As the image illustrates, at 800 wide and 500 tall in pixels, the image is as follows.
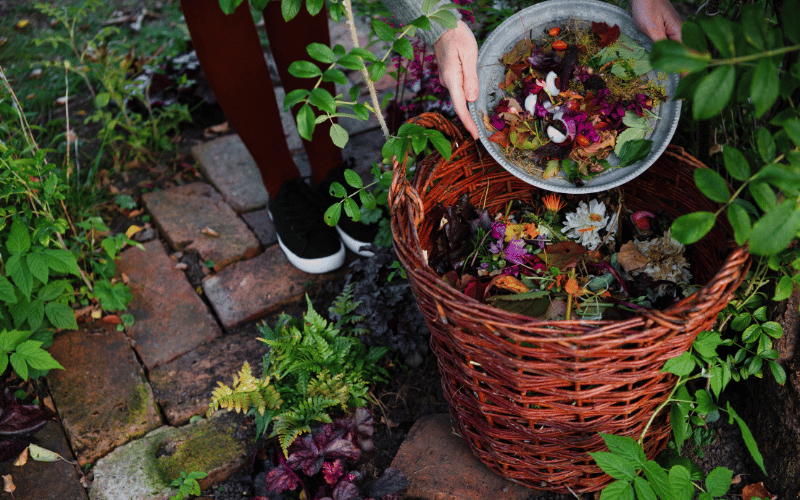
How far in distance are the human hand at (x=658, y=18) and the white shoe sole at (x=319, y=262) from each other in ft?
4.36

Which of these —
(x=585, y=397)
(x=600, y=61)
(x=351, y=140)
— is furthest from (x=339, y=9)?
(x=351, y=140)

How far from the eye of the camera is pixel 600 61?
1497 mm

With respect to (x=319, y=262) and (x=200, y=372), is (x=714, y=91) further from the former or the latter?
(x=200, y=372)

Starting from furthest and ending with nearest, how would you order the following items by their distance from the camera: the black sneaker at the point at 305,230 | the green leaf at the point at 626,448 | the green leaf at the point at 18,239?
the black sneaker at the point at 305,230, the green leaf at the point at 18,239, the green leaf at the point at 626,448

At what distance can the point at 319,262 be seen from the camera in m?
2.13

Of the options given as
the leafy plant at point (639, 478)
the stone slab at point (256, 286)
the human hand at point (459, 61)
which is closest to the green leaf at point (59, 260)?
the stone slab at point (256, 286)

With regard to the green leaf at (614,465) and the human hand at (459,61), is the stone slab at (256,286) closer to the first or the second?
the human hand at (459,61)

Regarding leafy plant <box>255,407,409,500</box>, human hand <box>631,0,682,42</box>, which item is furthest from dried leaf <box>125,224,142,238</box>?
human hand <box>631,0,682,42</box>

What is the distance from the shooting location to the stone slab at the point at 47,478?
63.6 inches

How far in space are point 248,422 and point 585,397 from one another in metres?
1.12

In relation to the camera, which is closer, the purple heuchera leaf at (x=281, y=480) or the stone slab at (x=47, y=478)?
the purple heuchera leaf at (x=281, y=480)

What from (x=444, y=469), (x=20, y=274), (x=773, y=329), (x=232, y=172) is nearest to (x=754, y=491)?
(x=773, y=329)

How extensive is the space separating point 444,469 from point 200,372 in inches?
37.6

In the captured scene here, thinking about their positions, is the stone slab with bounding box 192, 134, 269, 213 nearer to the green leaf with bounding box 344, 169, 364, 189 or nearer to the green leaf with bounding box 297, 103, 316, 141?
the green leaf with bounding box 344, 169, 364, 189
